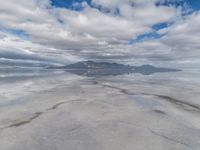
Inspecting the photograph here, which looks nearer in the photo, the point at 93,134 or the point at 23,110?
the point at 93,134

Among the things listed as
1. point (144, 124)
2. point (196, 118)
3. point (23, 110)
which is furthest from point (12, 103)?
point (196, 118)

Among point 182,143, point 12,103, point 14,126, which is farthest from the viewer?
point 12,103

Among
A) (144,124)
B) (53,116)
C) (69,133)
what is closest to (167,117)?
(144,124)

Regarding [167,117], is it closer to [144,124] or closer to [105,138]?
[144,124]

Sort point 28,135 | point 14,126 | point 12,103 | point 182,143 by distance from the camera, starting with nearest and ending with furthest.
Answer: point 182,143, point 28,135, point 14,126, point 12,103

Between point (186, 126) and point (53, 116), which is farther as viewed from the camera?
point (53, 116)

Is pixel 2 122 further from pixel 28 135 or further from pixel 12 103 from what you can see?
pixel 12 103

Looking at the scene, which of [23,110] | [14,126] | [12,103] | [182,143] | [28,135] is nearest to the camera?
[182,143]

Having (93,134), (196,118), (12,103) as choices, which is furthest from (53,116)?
(196,118)

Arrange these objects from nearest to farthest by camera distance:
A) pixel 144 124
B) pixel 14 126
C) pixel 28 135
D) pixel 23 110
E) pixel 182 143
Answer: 1. pixel 182 143
2. pixel 28 135
3. pixel 14 126
4. pixel 144 124
5. pixel 23 110
